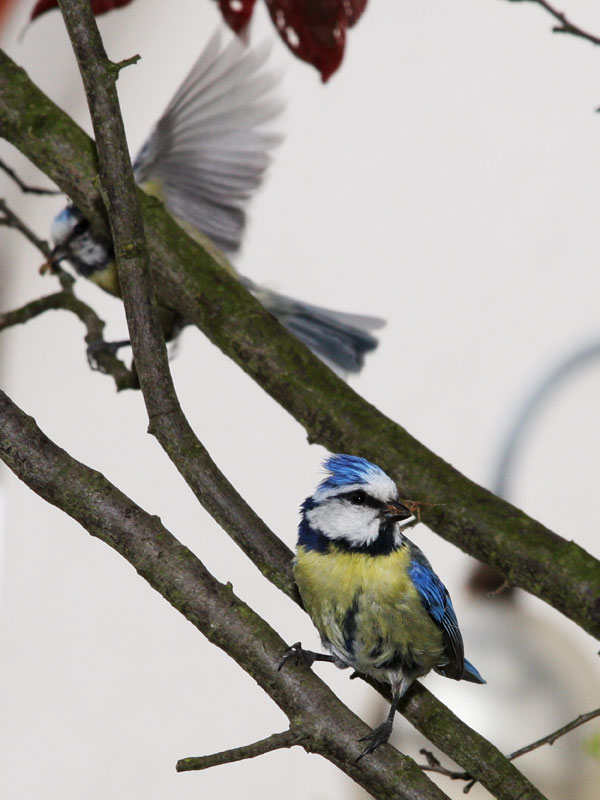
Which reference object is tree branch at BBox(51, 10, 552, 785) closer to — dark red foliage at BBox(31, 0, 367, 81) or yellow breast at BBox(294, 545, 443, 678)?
yellow breast at BBox(294, 545, 443, 678)

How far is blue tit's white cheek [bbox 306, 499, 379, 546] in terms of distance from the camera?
0.75 m

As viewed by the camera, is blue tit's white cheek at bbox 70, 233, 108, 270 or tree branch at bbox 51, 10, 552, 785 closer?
tree branch at bbox 51, 10, 552, 785

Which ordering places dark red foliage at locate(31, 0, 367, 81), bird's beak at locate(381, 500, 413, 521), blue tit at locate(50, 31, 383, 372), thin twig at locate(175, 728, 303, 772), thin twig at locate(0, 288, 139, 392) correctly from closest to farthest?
thin twig at locate(175, 728, 303, 772)
bird's beak at locate(381, 500, 413, 521)
thin twig at locate(0, 288, 139, 392)
blue tit at locate(50, 31, 383, 372)
dark red foliage at locate(31, 0, 367, 81)

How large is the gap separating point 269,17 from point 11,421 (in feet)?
4.19

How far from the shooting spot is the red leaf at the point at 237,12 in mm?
1696

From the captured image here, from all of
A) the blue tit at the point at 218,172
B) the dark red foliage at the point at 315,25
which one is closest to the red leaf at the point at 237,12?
the dark red foliage at the point at 315,25

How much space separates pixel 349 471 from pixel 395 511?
0.15 ft

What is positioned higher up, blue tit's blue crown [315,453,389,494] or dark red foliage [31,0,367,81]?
dark red foliage [31,0,367,81]

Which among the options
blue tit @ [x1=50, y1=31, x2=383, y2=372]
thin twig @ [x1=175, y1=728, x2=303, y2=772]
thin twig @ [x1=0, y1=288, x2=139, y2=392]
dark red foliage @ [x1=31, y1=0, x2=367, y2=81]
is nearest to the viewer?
thin twig @ [x1=175, y1=728, x2=303, y2=772]

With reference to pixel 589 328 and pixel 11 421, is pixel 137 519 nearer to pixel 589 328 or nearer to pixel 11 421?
pixel 11 421

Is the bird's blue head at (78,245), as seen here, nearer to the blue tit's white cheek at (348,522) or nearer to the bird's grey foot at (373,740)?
the blue tit's white cheek at (348,522)

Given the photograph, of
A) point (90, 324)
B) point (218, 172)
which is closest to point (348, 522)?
point (90, 324)

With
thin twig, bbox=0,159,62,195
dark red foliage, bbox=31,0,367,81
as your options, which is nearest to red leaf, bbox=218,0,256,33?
dark red foliage, bbox=31,0,367,81

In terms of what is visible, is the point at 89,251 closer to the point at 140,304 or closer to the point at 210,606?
the point at 140,304
